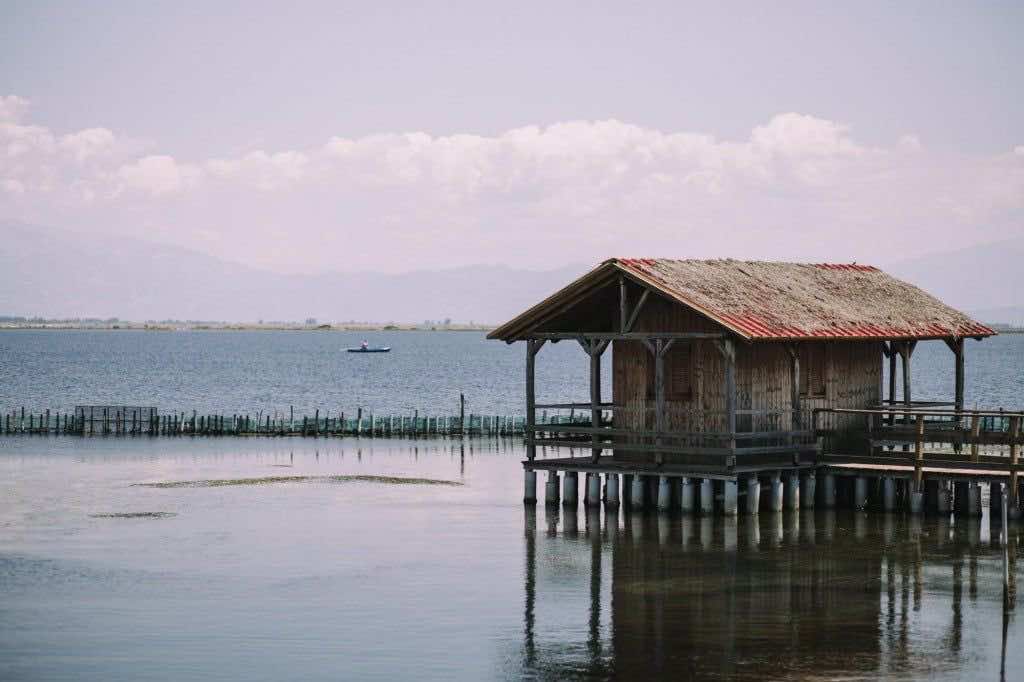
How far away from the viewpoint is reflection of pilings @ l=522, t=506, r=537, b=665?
86.3 ft

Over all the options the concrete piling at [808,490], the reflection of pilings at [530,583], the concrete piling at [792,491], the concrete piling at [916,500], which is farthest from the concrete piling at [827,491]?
the reflection of pilings at [530,583]

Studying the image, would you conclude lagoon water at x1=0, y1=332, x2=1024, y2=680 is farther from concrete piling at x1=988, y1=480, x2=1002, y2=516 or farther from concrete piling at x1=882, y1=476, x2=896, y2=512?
concrete piling at x1=988, y1=480, x2=1002, y2=516

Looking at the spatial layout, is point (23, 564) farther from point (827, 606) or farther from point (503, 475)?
point (503, 475)

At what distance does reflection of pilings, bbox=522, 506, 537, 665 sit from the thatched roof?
5224 mm

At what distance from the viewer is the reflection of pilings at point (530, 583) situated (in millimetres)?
26297

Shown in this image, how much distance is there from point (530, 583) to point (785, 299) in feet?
48.1

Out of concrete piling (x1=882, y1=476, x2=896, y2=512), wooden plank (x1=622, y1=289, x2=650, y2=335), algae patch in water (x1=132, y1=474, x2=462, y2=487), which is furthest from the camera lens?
algae patch in water (x1=132, y1=474, x2=462, y2=487)

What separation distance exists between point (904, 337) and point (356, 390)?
106 meters

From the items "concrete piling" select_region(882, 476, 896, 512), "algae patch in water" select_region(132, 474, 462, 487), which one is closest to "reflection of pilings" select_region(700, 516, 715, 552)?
"concrete piling" select_region(882, 476, 896, 512)

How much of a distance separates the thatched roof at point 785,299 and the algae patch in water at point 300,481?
27.1 ft

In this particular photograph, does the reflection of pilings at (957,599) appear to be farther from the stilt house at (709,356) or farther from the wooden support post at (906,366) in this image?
the wooden support post at (906,366)

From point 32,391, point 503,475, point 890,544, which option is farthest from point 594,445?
point 32,391

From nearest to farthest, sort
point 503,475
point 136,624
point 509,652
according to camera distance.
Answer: point 509,652, point 136,624, point 503,475

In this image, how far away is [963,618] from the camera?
2861 centimetres
